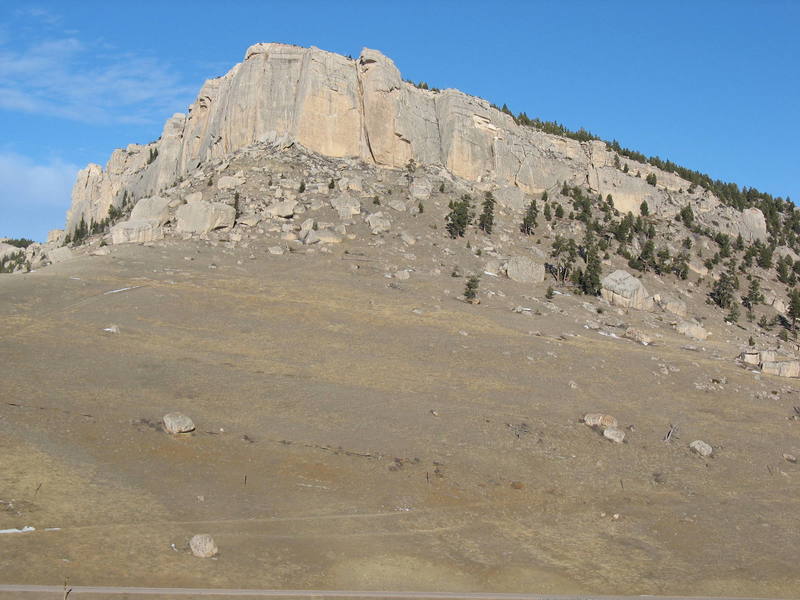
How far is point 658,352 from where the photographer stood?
147 ft

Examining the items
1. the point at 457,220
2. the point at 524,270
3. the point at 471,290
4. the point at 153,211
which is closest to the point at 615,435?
the point at 471,290

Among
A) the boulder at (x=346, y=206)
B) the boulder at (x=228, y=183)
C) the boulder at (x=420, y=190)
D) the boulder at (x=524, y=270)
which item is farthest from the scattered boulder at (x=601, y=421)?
the boulder at (x=228, y=183)

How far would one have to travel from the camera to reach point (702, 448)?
3125 centimetres

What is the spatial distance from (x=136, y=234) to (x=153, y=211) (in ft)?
14.2

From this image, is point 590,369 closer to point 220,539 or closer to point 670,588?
point 670,588

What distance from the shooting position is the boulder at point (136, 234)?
58.2 m

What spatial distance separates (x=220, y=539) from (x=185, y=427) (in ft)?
27.0

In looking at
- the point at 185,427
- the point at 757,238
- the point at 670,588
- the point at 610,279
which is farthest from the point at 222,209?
the point at 757,238

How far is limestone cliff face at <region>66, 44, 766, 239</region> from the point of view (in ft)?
236

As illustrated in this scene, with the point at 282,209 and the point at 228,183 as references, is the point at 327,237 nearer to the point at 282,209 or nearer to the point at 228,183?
the point at 282,209

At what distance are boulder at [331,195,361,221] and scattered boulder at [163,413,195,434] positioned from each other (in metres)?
37.8

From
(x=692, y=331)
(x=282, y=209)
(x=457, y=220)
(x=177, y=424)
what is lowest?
Result: (x=177, y=424)

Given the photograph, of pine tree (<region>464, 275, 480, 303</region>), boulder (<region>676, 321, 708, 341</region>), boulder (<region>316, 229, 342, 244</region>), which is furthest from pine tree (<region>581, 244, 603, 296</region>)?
boulder (<region>316, 229, 342, 244</region>)

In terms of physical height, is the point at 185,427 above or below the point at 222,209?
below
